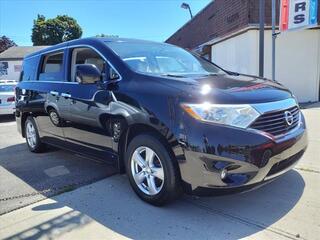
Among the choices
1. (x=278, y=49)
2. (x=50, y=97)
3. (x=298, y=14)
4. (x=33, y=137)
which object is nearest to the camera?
(x=50, y=97)

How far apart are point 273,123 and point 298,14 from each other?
30.5 ft

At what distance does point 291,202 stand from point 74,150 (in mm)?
2994

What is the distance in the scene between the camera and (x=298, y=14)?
11.4 metres

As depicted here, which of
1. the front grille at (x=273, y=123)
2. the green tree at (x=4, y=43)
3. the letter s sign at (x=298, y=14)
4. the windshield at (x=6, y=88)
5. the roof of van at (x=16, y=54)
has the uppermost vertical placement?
the green tree at (x=4, y=43)

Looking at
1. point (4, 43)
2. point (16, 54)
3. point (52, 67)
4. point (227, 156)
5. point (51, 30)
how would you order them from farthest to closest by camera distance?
point (51, 30)
point (4, 43)
point (16, 54)
point (52, 67)
point (227, 156)

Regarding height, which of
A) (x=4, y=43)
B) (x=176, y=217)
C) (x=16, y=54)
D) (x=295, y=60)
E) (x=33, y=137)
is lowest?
(x=176, y=217)

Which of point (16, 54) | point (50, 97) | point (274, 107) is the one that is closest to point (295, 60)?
point (50, 97)

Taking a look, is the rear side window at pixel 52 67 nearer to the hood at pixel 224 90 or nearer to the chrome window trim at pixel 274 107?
the hood at pixel 224 90

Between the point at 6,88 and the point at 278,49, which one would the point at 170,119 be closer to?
Answer: the point at 6,88

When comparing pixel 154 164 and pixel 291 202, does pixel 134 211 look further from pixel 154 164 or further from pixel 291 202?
pixel 291 202

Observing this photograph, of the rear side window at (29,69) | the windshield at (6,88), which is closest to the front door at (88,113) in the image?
the rear side window at (29,69)

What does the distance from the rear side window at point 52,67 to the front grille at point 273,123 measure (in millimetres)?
3071

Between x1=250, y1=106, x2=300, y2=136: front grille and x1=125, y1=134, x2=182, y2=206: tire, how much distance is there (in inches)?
34.6

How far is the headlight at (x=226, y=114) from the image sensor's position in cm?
321
